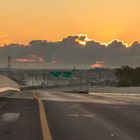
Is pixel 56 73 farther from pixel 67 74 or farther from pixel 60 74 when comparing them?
pixel 67 74

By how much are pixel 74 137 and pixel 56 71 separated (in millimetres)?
145119

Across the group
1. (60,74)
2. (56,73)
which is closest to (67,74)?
(60,74)

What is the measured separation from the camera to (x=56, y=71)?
6211 inches

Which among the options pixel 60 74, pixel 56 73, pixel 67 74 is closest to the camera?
pixel 56 73

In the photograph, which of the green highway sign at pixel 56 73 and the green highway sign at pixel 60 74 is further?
the green highway sign at pixel 60 74

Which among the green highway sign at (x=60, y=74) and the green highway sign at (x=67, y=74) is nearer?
the green highway sign at (x=60, y=74)

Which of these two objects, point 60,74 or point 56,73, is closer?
point 56,73

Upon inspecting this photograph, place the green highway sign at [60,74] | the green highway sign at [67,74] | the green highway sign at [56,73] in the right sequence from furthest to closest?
the green highway sign at [67,74]
the green highway sign at [60,74]
the green highway sign at [56,73]

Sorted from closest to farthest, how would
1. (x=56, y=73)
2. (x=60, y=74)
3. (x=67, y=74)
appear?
(x=56, y=73)
(x=60, y=74)
(x=67, y=74)

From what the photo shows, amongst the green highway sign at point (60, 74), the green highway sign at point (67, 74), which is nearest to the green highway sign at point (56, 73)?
the green highway sign at point (60, 74)

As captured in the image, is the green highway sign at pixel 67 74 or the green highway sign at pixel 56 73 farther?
the green highway sign at pixel 67 74

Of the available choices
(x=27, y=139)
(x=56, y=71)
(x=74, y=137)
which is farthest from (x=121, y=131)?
(x=56, y=71)

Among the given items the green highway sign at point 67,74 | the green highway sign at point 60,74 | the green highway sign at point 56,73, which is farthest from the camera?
the green highway sign at point 67,74

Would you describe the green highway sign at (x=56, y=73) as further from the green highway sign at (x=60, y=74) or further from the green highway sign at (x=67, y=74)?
the green highway sign at (x=67, y=74)
